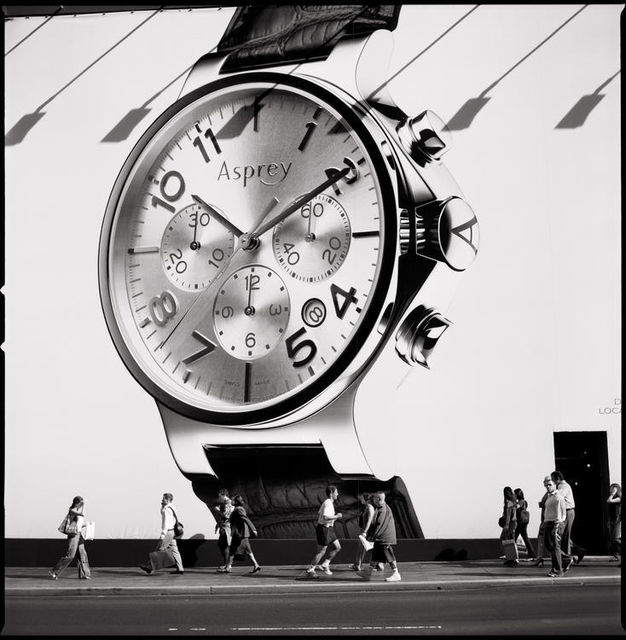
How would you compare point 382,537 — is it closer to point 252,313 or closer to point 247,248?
point 252,313

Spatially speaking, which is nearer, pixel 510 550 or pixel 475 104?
pixel 510 550

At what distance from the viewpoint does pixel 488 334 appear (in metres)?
17.0

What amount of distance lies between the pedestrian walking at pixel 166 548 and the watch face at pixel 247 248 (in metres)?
1.90

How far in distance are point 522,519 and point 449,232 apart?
206 inches

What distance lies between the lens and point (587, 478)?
17359mm

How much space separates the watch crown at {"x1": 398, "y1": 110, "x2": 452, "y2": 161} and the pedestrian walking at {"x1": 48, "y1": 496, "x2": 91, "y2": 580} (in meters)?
8.59

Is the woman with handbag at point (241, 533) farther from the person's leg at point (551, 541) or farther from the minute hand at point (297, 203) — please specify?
the minute hand at point (297, 203)

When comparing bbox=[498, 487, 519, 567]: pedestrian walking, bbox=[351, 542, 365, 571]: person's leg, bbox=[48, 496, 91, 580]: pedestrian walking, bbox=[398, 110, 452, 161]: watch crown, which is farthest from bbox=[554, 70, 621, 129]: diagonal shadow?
bbox=[48, 496, 91, 580]: pedestrian walking

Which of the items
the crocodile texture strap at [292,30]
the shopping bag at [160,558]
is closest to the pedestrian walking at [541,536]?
the shopping bag at [160,558]

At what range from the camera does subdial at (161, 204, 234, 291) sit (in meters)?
17.5

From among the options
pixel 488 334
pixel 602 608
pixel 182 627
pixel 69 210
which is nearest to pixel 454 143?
pixel 488 334

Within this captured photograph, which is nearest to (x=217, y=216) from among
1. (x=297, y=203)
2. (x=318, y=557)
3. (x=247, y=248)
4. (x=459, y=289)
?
(x=247, y=248)

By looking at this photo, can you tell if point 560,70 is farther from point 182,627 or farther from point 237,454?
point 182,627

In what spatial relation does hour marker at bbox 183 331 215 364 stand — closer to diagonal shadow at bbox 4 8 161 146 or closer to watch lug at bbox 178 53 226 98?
watch lug at bbox 178 53 226 98
